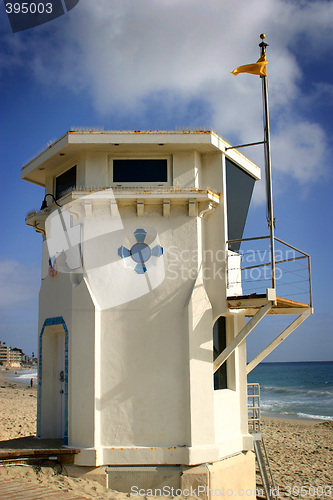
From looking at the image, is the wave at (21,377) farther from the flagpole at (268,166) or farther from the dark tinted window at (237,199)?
the flagpole at (268,166)

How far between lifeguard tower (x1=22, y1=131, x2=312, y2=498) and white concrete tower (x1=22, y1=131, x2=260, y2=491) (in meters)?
0.02

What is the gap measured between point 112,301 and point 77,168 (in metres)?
3.36

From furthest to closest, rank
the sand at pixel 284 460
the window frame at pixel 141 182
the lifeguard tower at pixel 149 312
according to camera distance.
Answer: the window frame at pixel 141 182
the lifeguard tower at pixel 149 312
the sand at pixel 284 460

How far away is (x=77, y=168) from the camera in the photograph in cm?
1083

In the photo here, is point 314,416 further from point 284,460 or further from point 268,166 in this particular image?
point 268,166

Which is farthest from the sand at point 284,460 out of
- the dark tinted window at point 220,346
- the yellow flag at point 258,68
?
the yellow flag at point 258,68

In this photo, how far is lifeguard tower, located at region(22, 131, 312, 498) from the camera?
369 inches

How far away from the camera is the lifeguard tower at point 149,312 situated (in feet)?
30.7

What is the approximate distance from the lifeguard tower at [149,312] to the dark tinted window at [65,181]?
5 cm

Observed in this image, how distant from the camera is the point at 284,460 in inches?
759

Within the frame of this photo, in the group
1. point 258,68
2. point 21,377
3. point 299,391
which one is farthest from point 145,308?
point 21,377

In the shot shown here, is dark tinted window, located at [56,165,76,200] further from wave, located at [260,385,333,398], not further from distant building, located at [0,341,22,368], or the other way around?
distant building, located at [0,341,22,368]

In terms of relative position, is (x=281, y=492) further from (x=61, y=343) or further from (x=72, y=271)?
(x=72, y=271)

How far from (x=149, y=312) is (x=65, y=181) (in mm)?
4090
